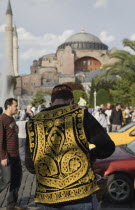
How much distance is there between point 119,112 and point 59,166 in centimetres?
1087

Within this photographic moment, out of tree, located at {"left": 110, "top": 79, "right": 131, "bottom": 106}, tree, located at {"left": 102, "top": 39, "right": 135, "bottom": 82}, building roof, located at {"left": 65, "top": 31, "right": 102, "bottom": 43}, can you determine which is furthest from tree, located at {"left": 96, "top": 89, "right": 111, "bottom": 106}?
building roof, located at {"left": 65, "top": 31, "right": 102, "bottom": 43}

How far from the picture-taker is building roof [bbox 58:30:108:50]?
111 meters

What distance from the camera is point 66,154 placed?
2.69 m

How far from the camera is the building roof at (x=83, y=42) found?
11075 centimetres

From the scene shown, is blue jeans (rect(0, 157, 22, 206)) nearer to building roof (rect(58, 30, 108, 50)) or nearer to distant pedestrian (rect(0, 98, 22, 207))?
distant pedestrian (rect(0, 98, 22, 207))

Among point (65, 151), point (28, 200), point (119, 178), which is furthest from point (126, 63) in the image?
point (65, 151)

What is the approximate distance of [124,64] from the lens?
2667 cm

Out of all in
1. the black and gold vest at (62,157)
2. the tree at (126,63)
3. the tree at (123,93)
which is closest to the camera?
the black and gold vest at (62,157)

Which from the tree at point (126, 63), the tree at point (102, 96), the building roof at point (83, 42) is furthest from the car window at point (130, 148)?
the building roof at point (83, 42)

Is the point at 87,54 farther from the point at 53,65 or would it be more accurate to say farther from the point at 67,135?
the point at 67,135

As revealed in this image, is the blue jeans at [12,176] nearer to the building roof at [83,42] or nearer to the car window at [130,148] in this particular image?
the car window at [130,148]

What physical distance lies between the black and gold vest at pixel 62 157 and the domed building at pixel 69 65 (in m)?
84.7

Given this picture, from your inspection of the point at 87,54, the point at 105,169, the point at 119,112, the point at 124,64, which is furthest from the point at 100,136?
the point at 87,54

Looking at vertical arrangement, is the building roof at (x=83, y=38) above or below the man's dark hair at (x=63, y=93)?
above
